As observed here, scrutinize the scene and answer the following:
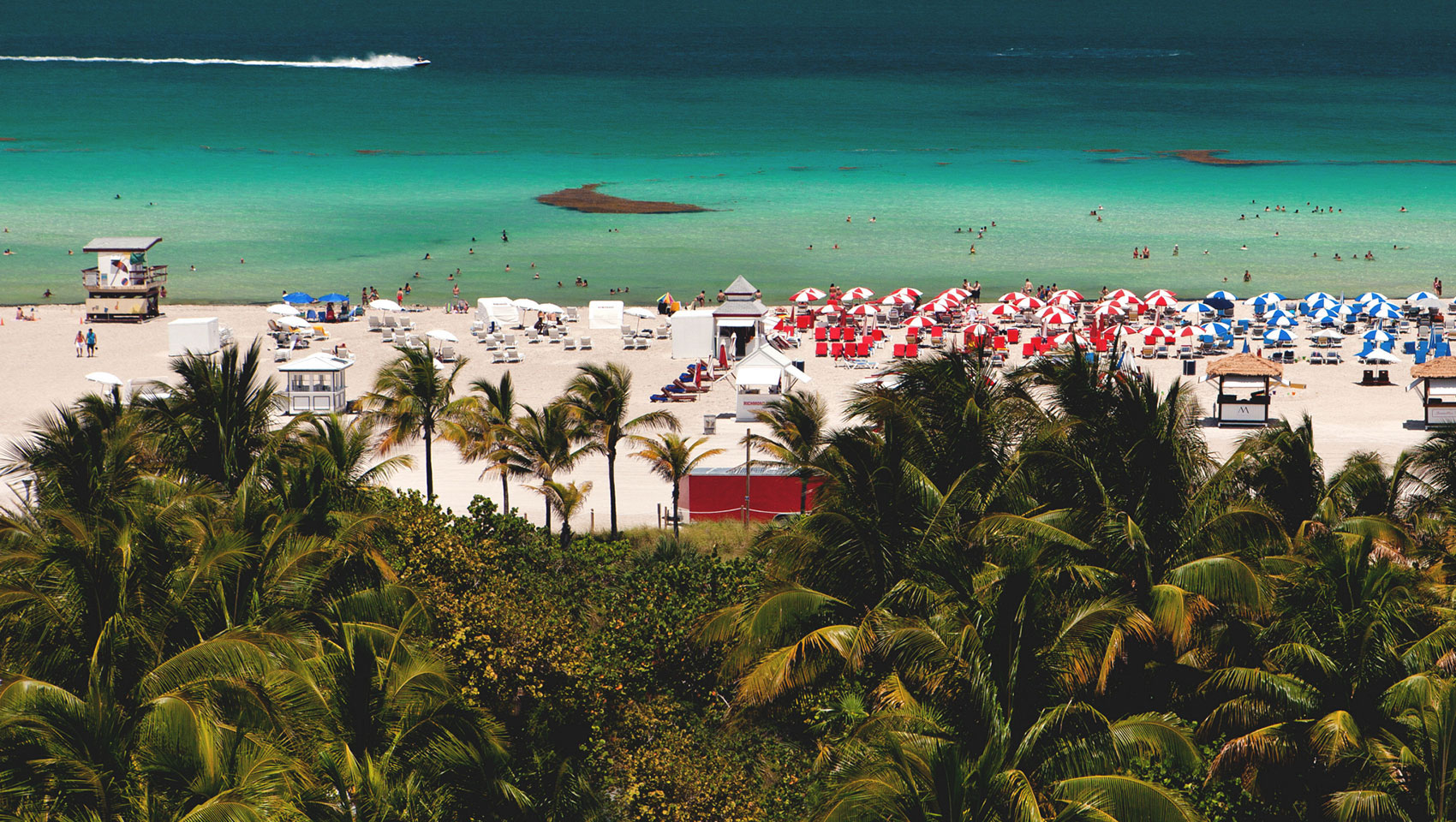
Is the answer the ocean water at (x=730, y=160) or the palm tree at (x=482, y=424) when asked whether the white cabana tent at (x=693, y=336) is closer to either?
the ocean water at (x=730, y=160)

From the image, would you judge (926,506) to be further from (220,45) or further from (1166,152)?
(220,45)

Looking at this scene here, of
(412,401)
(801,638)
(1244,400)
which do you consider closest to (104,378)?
(412,401)

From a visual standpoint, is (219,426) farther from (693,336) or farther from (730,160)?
(730,160)

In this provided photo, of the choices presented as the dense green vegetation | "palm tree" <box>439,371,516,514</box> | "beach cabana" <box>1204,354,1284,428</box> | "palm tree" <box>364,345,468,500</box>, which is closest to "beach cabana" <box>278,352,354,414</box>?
"palm tree" <box>364,345,468,500</box>

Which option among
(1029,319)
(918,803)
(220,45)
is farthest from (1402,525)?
(220,45)

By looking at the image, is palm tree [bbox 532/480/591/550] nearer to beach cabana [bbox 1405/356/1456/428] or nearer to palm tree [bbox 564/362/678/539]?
palm tree [bbox 564/362/678/539]

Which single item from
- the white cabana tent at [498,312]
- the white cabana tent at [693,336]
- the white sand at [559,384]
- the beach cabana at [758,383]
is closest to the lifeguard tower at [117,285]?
the white sand at [559,384]
